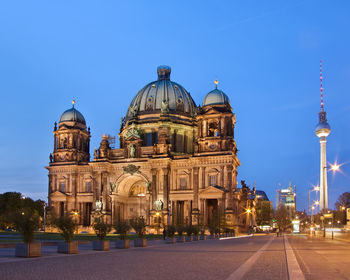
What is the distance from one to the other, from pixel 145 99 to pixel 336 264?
297 ft

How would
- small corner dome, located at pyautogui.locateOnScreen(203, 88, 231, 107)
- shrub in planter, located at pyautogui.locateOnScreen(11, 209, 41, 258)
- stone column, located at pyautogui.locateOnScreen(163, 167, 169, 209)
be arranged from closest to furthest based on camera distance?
shrub in planter, located at pyautogui.locateOnScreen(11, 209, 41, 258), stone column, located at pyautogui.locateOnScreen(163, 167, 169, 209), small corner dome, located at pyautogui.locateOnScreen(203, 88, 231, 107)

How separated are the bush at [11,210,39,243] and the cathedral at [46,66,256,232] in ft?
184

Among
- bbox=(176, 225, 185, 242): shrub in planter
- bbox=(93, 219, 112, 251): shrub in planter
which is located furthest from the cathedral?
bbox=(93, 219, 112, 251): shrub in planter

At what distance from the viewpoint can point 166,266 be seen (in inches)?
786

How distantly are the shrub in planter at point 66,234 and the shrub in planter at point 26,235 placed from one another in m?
3.07

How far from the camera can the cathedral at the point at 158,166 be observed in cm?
8600

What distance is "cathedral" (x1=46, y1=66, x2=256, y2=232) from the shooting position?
8600 cm

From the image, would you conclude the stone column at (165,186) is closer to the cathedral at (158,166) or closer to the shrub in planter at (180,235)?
the cathedral at (158,166)

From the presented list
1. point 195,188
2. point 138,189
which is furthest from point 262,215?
point 195,188

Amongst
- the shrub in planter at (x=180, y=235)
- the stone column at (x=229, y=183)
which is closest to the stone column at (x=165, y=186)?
the stone column at (x=229, y=183)

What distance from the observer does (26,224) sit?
23406 millimetres

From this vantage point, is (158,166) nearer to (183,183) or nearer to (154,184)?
(154,184)

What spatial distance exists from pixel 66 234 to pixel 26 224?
459 cm

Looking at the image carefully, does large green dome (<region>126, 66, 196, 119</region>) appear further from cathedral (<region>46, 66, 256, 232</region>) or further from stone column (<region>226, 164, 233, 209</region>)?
stone column (<region>226, 164, 233, 209</region>)
